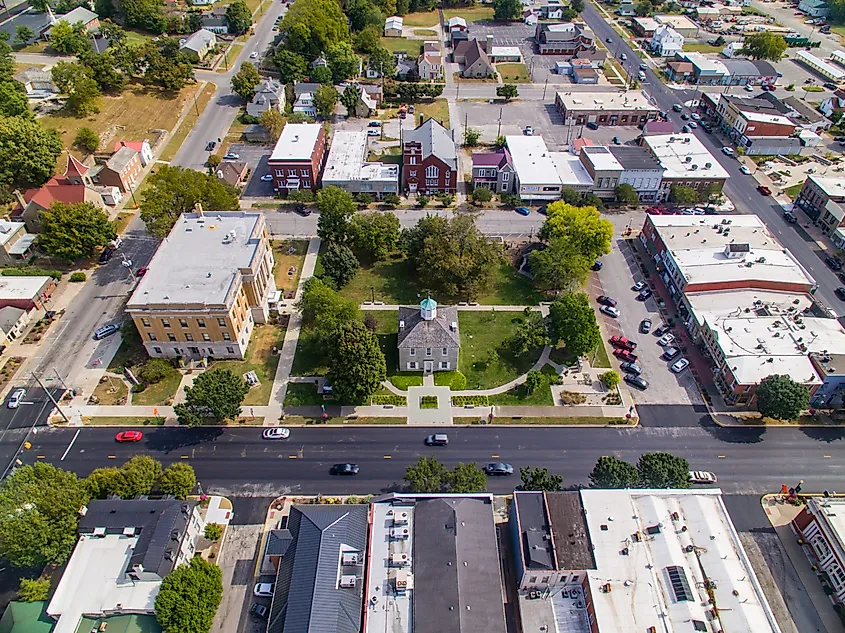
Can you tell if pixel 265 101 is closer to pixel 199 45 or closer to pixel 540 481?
pixel 199 45

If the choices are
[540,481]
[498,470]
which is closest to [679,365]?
[540,481]

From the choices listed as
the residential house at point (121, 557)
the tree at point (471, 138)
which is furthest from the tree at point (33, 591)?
A: the tree at point (471, 138)

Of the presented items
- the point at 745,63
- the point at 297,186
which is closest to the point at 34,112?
the point at 297,186

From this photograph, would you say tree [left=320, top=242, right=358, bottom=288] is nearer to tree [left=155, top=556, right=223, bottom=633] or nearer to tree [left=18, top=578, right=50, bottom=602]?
tree [left=155, top=556, right=223, bottom=633]

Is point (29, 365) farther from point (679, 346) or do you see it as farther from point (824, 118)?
point (824, 118)

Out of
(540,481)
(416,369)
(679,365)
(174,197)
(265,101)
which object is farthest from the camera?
(265,101)

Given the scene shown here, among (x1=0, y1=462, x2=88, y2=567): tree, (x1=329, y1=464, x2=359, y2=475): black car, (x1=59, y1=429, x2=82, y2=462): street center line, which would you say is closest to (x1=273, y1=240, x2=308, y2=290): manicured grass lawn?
(x1=59, y1=429, x2=82, y2=462): street center line

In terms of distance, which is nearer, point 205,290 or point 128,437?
point 128,437
